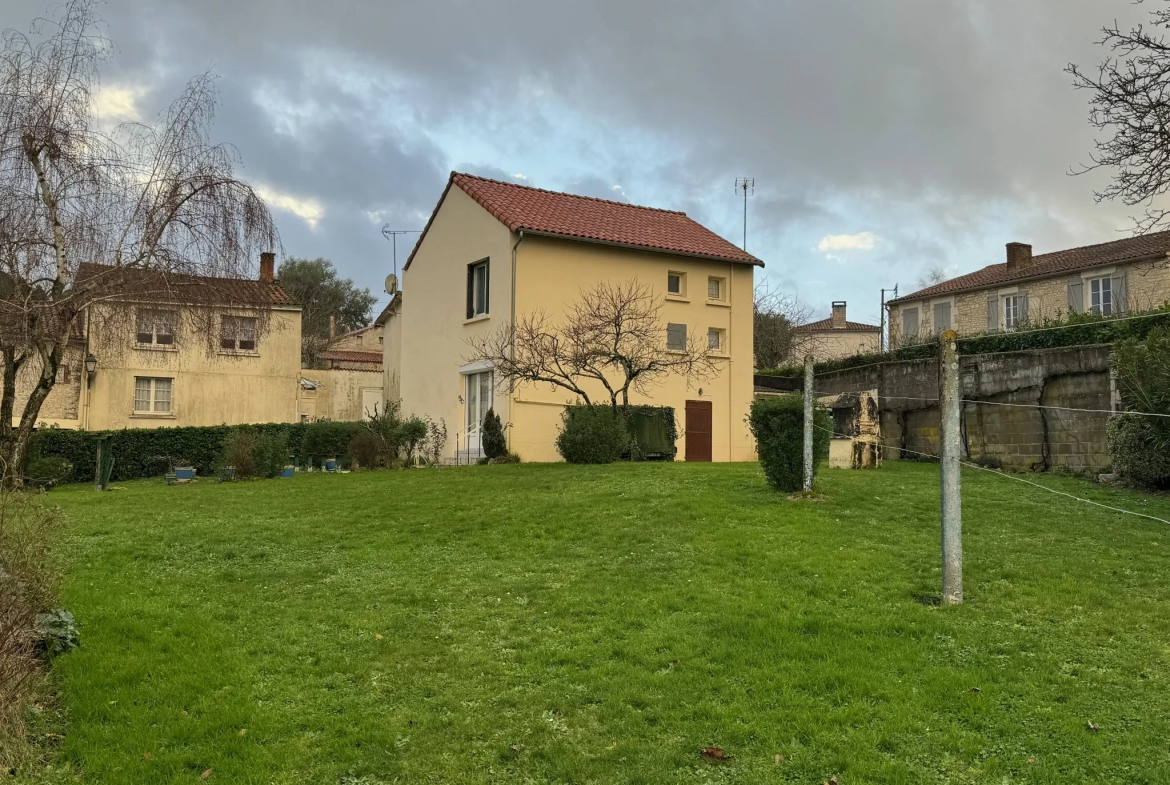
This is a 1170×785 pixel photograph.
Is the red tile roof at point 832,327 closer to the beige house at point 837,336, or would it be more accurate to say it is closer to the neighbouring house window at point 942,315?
the beige house at point 837,336

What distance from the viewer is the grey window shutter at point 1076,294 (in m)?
29.2

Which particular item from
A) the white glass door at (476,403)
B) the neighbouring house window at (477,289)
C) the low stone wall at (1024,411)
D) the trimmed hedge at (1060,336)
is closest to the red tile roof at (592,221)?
the neighbouring house window at (477,289)

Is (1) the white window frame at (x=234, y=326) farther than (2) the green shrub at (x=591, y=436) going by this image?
No

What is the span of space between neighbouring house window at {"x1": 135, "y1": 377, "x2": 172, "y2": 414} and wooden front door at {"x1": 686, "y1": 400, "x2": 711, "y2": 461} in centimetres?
1921

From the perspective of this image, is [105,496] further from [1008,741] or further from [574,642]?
[1008,741]

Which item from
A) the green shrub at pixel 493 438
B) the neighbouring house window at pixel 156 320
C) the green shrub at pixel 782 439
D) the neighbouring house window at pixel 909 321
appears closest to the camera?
the green shrub at pixel 782 439

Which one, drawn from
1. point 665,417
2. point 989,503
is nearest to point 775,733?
point 989,503

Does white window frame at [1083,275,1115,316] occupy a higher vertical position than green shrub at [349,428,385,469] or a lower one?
higher

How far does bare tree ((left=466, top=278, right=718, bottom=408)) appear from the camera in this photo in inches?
764

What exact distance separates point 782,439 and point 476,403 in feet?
42.5

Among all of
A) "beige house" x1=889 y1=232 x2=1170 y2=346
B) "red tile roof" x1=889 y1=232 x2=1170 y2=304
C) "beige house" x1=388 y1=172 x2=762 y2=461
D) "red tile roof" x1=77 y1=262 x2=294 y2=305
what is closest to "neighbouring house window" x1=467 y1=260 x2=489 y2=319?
"beige house" x1=388 y1=172 x2=762 y2=461

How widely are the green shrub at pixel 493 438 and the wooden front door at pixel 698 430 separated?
5618 millimetres

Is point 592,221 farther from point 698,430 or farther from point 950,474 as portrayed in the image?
point 950,474

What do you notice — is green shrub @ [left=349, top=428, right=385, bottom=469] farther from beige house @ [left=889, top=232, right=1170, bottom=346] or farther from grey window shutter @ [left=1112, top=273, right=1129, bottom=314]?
grey window shutter @ [left=1112, top=273, right=1129, bottom=314]
